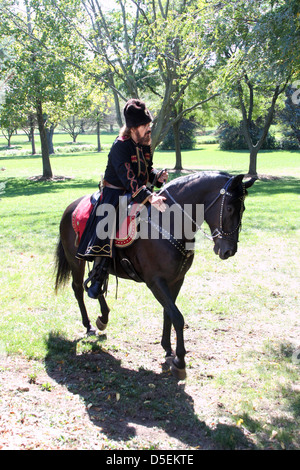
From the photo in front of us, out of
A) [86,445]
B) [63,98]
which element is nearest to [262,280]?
[86,445]

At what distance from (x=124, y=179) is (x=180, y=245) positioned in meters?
1.02

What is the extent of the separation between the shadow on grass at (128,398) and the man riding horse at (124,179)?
975 millimetres

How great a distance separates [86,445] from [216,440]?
3.96ft

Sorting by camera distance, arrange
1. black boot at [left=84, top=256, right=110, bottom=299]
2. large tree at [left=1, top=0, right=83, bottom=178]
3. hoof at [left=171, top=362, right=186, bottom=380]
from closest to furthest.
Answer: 1. hoof at [left=171, top=362, right=186, bottom=380]
2. black boot at [left=84, top=256, right=110, bottom=299]
3. large tree at [left=1, top=0, right=83, bottom=178]

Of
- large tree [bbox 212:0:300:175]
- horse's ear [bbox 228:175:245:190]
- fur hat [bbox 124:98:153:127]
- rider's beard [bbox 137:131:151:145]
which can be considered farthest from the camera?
large tree [bbox 212:0:300:175]

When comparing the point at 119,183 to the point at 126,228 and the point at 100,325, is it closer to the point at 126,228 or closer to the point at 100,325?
the point at 126,228

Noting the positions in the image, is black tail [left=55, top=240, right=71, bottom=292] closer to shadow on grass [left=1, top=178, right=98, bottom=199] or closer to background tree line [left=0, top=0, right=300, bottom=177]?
background tree line [left=0, top=0, right=300, bottom=177]

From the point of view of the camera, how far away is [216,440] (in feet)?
13.2

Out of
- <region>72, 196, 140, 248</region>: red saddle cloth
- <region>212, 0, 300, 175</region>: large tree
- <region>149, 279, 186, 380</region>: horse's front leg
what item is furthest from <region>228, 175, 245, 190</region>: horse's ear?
<region>212, 0, 300, 175</region>: large tree

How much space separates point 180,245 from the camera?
495cm

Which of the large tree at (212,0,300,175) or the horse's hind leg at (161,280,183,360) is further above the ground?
the large tree at (212,0,300,175)

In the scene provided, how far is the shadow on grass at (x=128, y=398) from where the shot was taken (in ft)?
13.6

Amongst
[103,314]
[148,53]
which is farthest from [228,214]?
[148,53]

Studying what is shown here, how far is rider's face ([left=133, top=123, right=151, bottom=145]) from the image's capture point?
17.0 ft
